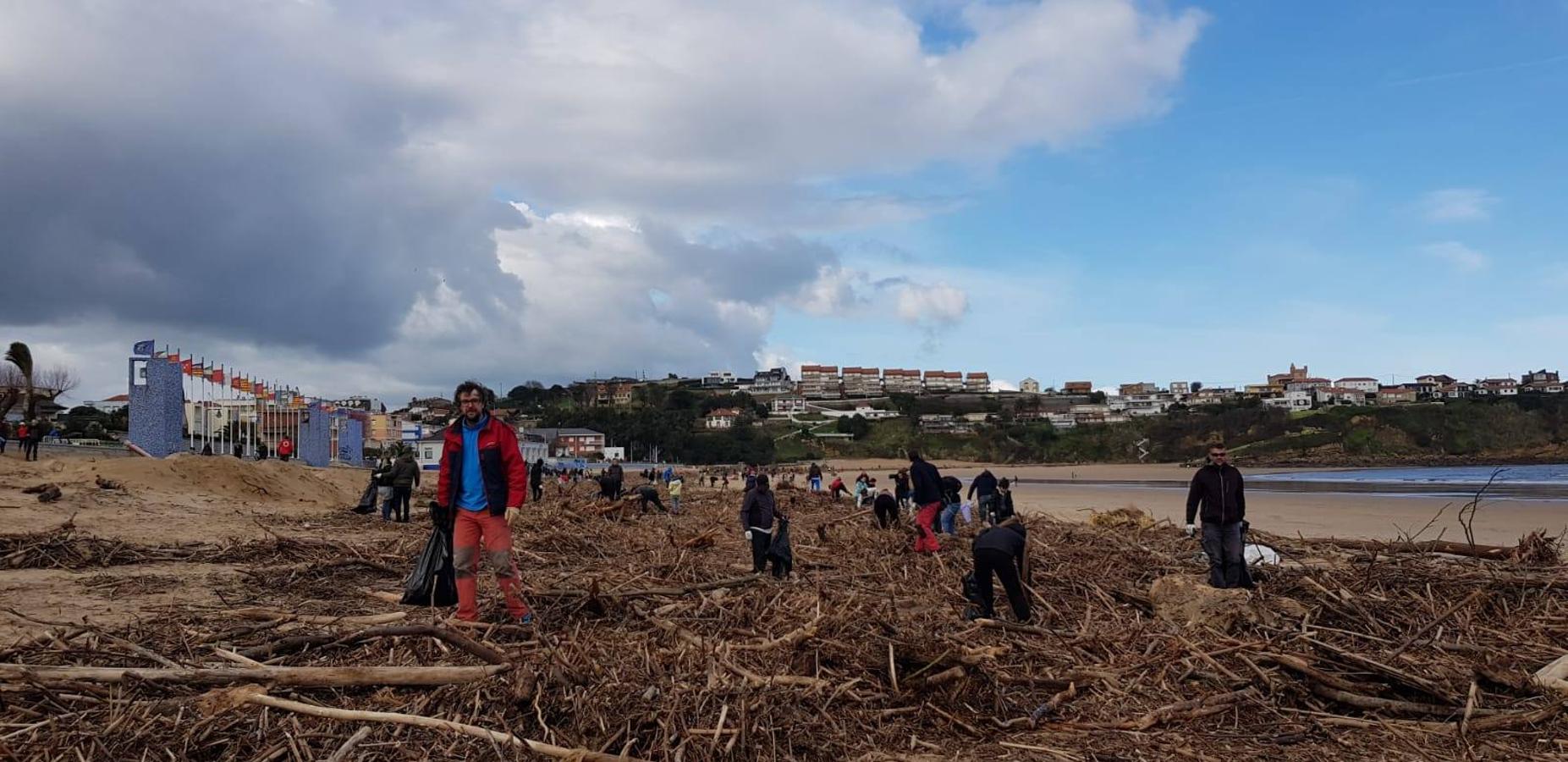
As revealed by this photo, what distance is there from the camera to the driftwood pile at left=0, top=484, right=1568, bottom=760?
14.1 ft

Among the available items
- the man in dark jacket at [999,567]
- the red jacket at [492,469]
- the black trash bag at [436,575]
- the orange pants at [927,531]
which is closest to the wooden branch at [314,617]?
the black trash bag at [436,575]

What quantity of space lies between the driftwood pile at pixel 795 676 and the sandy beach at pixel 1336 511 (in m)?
5.52

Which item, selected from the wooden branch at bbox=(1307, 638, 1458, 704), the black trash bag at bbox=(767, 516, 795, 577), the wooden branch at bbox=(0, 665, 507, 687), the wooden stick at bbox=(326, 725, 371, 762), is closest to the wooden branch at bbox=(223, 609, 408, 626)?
the wooden branch at bbox=(0, 665, 507, 687)

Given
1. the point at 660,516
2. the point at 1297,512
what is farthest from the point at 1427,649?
the point at 1297,512

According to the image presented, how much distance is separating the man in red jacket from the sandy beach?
10303 mm

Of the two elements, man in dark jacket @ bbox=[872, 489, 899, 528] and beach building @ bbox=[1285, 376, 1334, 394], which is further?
beach building @ bbox=[1285, 376, 1334, 394]

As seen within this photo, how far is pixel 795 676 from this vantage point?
16.8 feet

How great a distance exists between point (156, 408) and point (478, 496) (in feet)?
90.9

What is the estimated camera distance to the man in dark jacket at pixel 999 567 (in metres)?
7.49

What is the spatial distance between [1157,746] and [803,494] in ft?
74.1

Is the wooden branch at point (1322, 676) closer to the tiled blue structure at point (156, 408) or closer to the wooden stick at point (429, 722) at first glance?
the wooden stick at point (429, 722)

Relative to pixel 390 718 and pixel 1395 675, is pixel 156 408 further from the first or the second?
pixel 1395 675

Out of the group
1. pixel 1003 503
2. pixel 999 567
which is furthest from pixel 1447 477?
pixel 999 567

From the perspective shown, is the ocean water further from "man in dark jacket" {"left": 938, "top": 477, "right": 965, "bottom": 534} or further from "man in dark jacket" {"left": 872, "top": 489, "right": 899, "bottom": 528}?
"man in dark jacket" {"left": 872, "top": 489, "right": 899, "bottom": 528}
